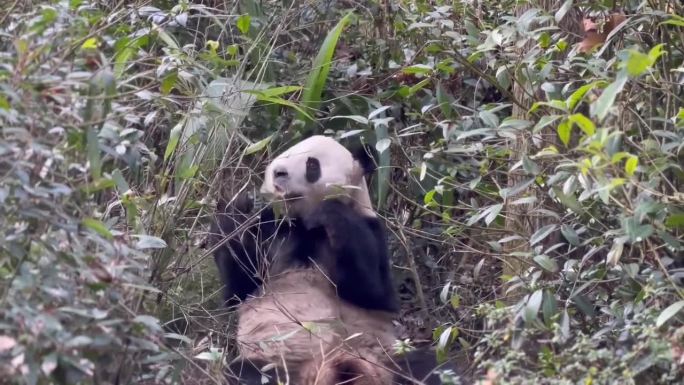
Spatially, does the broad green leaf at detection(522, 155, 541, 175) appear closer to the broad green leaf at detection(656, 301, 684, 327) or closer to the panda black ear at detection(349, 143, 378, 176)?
the broad green leaf at detection(656, 301, 684, 327)

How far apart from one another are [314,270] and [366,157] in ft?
1.77

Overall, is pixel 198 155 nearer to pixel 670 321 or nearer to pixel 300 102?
pixel 300 102

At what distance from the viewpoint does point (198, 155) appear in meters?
4.04

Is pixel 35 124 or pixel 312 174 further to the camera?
pixel 312 174

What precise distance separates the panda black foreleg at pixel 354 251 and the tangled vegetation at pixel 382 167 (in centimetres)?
24

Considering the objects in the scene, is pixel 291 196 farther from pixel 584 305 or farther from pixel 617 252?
pixel 617 252

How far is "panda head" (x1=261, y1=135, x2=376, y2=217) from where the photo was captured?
4422mm

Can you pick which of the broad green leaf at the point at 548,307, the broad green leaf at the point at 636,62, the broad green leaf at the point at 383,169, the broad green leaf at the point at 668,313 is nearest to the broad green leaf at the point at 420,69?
the broad green leaf at the point at 383,169

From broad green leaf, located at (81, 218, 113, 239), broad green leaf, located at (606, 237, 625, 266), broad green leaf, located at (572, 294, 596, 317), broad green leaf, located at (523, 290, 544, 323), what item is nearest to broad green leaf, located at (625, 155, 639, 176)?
broad green leaf, located at (606, 237, 625, 266)

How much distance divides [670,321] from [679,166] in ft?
1.68

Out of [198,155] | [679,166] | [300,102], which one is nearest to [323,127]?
[300,102]

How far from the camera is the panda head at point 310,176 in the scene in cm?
442

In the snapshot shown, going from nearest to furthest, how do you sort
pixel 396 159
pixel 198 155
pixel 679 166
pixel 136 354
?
Result: pixel 136 354, pixel 679 166, pixel 198 155, pixel 396 159

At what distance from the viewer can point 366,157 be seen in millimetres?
4691
